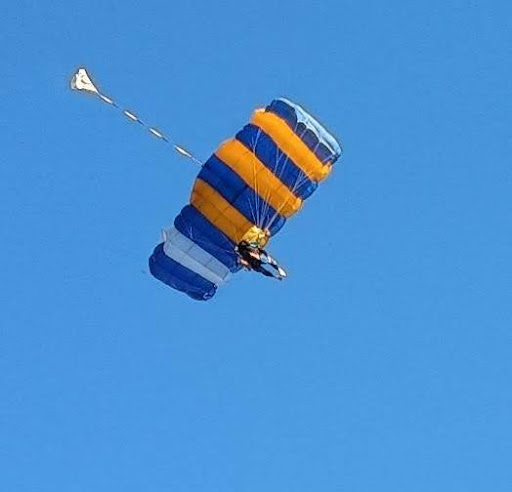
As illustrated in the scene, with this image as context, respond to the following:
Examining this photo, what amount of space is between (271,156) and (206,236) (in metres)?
3.00

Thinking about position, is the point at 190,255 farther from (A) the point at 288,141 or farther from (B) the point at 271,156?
(A) the point at 288,141

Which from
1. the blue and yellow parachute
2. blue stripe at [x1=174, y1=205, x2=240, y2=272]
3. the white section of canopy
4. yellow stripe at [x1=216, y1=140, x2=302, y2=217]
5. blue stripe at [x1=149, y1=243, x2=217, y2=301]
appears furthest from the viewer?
blue stripe at [x1=149, y1=243, x2=217, y2=301]

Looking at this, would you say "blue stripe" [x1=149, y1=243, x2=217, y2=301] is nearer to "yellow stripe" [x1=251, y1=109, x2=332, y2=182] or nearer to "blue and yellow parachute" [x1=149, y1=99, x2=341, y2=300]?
"blue and yellow parachute" [x1=149, y1=99, x2=341, y2=300]

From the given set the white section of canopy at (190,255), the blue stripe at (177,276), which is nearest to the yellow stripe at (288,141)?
the white section of canopy at (190,255)

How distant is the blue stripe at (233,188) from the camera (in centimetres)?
3438

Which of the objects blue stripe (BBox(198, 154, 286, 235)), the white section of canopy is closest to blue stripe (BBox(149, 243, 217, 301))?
the white section of canopy

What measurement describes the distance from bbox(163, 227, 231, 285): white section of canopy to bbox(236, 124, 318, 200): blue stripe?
10.2ft

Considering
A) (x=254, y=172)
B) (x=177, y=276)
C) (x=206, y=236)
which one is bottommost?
(x=177, y=276)

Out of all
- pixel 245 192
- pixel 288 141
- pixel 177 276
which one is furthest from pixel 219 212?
pixel 288 141

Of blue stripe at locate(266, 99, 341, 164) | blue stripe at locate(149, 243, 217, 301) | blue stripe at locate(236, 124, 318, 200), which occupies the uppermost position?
blue stripe at locate(266, 99, 341, 164)

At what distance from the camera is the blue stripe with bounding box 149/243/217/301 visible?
117ft

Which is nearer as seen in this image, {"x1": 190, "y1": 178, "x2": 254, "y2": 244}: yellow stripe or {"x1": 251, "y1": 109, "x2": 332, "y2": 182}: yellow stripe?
{"x1": 251, "y1": 109, "x2": 332, "y2": 182}: yellow stripe

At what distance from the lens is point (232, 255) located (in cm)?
3522

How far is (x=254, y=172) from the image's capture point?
113 feet
